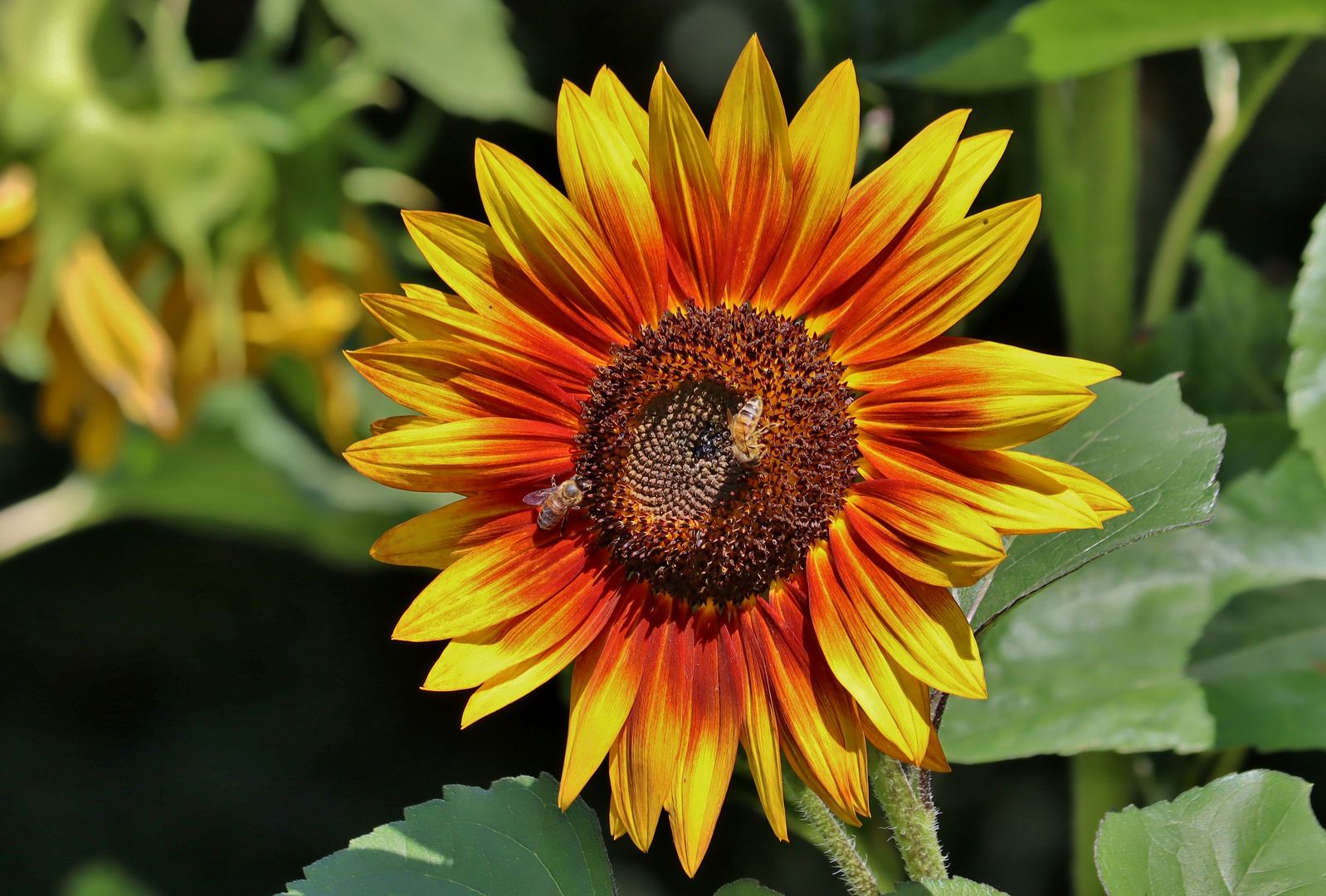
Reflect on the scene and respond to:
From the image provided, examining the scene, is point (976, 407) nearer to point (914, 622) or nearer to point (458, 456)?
point (914, 622)

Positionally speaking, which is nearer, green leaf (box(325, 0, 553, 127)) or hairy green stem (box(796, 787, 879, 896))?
hairy green stem (box(796, 787, 879, 896))

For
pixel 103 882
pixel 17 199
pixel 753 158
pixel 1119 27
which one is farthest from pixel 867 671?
pixel 103 882

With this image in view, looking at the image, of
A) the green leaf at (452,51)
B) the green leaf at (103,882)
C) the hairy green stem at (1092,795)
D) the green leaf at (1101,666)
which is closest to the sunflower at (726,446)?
the green leaf at (1101,666)

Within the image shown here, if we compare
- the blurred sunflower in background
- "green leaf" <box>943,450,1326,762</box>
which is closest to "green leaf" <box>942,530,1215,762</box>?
"green leaf" <box>943,450,1326,762</box>

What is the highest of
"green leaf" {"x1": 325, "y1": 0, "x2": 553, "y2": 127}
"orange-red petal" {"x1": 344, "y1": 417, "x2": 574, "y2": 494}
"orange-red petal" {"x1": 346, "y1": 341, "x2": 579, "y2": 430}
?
"green leaf" {"x1": 325, "y1": 0, "x2": 553, "y2": 127}

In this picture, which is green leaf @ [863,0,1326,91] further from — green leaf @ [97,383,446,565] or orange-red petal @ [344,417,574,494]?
green leaf @ [97,383,446,565]

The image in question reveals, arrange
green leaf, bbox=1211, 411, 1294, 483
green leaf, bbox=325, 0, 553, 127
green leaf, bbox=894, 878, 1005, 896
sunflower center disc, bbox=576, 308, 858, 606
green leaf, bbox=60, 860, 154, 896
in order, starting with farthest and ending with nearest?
green leaf, bbox=60, 860, 154, 896 → green leaf, bbox=325, 0, 553, 127 → green leaf, bbox=1211, 411, 1294, 483 → sunflower center disc, bbox=576, 308, 858, 606 → green leaf, bbox=894, 878, 1005, 896

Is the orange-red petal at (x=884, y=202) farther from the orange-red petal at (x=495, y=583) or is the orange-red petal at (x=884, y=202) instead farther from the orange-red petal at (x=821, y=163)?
the orange-red petal at (x=495, y=583)

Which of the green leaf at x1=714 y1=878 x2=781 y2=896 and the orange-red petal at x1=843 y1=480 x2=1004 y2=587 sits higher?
the orange-red petal at x1=843 y1=480 x2=1004 y2=587
